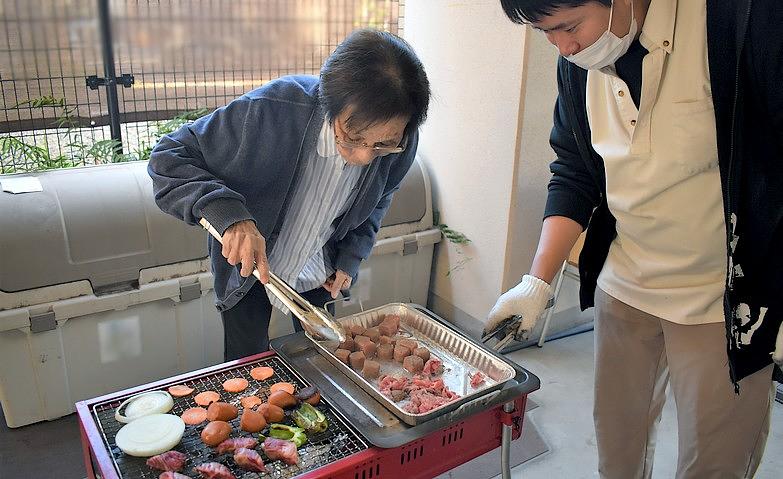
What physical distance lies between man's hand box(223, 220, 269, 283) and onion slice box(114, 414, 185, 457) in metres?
0.32

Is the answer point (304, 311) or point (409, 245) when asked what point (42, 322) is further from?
point (409, 245)

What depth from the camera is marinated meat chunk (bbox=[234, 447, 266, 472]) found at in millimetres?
1087

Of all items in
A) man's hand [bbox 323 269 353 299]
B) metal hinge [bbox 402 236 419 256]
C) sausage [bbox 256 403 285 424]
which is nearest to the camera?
sausage [bbox 256 403 285 424]

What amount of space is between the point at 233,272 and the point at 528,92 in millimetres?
1516

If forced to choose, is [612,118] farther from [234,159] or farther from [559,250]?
[234,159]

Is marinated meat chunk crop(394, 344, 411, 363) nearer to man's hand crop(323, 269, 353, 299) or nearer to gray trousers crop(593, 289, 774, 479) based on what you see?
man's hand crop(323, 269, 353, 299)

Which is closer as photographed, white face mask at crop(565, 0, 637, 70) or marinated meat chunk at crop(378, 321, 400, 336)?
white face mask at crop(565, 0, 637, 70)

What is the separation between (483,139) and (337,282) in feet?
4.29

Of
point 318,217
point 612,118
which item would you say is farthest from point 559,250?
point 318,217

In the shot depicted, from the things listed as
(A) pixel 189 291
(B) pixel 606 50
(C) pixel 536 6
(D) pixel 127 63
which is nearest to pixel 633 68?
(B) pixel 606 50

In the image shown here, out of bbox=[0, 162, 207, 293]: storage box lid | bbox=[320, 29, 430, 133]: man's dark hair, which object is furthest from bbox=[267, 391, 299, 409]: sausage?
bbox=[0, 162, 207, 293]: storage box lid

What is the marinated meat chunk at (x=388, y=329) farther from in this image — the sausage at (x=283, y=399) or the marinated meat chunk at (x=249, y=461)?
the marinated meat chunk at (x=249, y=461)

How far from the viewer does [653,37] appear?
115 cm

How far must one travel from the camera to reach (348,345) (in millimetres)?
1465
